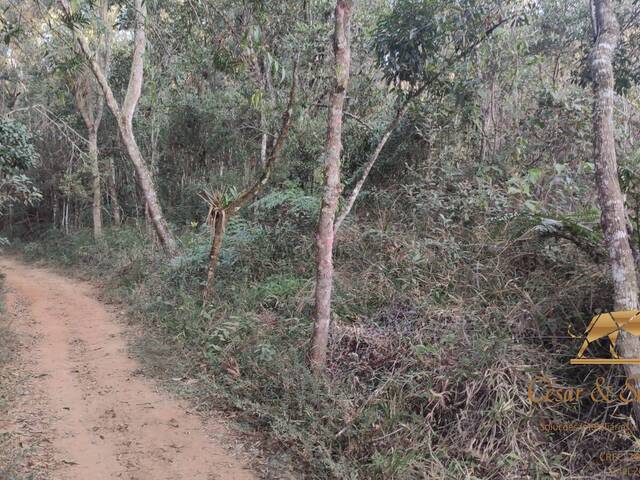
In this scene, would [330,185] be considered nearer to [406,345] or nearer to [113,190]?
[406,345]

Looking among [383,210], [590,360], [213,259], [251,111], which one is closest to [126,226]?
[251,111]

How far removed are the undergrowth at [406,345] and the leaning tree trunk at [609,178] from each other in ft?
2.61

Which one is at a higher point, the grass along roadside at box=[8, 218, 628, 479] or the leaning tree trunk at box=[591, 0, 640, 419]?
the leaning tree trunk at box=[591, 0, 640, 419]

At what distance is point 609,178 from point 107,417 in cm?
528

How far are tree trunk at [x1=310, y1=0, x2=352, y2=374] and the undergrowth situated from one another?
13.3 inches

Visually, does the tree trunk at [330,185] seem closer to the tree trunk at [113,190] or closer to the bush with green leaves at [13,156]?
the bush with green leaves at [13,156]

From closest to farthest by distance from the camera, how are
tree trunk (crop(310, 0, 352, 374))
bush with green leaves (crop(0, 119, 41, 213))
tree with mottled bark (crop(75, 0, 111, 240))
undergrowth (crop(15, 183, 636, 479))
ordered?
1. undergrowth (crop(15, 183, 636, 479))
2. tree trunk (crop(310, 0, 352, 374))
3. bush with green leaves (crop(0, 119, 41, 213))
4. tree with mottled bark (crop(75, 0, 111, 240))

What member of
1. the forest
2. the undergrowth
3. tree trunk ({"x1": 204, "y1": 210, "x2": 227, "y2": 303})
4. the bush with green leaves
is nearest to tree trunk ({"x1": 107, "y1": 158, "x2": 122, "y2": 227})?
the forest

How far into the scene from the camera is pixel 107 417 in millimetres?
4914

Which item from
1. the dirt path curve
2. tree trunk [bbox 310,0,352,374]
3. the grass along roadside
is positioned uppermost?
tree trunk [bbox 310,0,352,374]

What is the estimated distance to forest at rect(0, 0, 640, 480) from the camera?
13.3ft

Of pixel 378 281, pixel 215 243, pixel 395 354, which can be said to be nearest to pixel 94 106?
pixel 215 243
